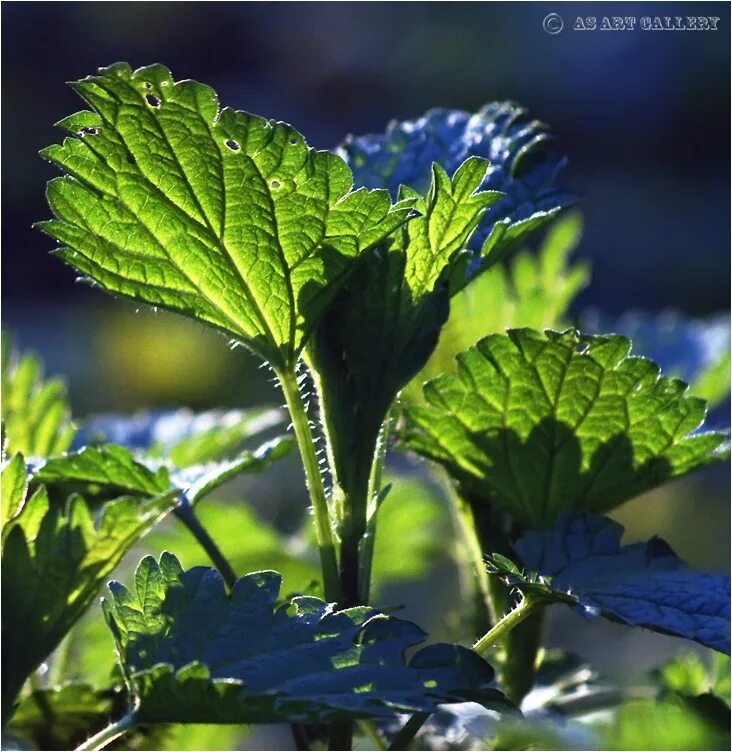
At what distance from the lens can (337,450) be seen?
709 millimetres

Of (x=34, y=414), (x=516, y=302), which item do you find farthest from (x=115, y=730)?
(x=516, y=302)

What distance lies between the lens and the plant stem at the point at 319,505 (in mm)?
692

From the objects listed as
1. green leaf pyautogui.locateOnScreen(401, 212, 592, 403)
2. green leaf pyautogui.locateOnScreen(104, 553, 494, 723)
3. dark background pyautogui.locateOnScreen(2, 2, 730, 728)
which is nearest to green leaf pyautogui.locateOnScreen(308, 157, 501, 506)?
green leaf pyautogui.locateOnScreen(104, 553, 494, 723)

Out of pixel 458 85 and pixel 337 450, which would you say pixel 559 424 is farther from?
pixel 458 85

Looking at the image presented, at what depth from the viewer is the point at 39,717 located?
85cm

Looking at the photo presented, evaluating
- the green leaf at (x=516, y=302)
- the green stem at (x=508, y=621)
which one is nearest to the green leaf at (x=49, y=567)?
the green stem at (x=508, y=621)

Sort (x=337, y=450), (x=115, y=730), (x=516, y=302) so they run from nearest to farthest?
(x=115, y=730) < (x=337, y=450) < (x=516, y=302)

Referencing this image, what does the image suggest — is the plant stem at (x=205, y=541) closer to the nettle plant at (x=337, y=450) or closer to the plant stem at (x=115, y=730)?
the nettle plant at (x=337, y=450)

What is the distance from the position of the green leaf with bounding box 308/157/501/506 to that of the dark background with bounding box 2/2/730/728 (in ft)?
14.7

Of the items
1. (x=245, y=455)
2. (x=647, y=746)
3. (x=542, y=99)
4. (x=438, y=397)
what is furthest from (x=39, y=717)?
(x=542, y=99)

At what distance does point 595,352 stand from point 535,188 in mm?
156

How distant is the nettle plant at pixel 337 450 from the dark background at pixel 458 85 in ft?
14.3

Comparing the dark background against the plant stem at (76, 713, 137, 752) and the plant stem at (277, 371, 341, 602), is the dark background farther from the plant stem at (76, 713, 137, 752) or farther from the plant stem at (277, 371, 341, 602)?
the plant stem at (76, 713, 137, 752)

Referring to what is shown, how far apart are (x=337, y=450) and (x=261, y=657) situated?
0.15m
